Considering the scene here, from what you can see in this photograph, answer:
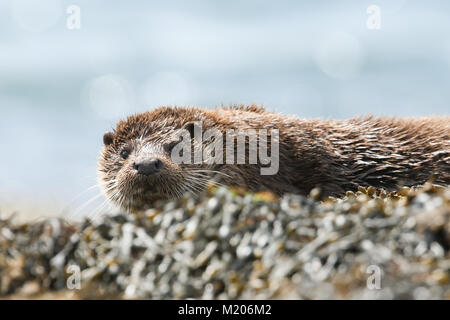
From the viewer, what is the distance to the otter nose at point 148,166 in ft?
19.1

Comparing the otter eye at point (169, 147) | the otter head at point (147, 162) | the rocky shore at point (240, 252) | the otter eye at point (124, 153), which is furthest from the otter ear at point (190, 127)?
the rocky shore at point (240, 252)

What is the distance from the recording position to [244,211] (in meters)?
3.76

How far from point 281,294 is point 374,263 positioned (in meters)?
0.48

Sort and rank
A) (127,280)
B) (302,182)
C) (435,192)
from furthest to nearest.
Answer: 1. (302,182)
2. (435,192)
3. (127,280)

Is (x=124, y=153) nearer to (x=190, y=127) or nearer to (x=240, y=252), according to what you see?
(x=190, y=127)

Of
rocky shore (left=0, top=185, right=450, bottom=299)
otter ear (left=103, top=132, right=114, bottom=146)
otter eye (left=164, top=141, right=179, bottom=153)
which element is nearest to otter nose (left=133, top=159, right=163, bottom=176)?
otter eye (left=164, top=141, right=179, bottom=153)

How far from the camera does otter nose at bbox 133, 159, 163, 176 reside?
229 inches

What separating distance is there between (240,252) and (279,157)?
10.2 feet

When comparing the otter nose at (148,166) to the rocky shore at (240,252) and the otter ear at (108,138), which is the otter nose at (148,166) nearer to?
the otter ear at (108,138)

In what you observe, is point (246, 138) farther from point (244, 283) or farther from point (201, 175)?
point (244, 283)

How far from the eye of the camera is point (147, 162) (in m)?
5.85

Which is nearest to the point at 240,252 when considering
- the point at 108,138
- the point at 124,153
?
the point at 124,153
